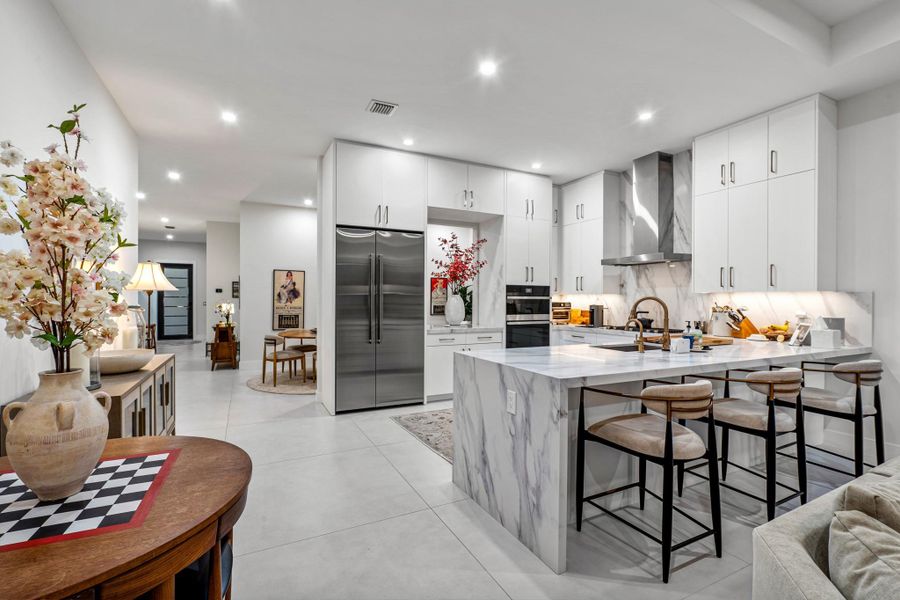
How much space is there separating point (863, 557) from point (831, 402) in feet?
7.82

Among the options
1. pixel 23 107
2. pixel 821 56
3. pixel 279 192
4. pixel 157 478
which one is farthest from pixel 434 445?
pixel 279 192

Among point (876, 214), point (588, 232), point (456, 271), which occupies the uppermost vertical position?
point (588, 232)

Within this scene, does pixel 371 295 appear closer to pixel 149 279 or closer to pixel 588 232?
pixel 149 279

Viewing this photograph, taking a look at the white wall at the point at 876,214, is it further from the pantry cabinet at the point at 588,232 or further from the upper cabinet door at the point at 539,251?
the upper cabinet door at the point at 539,251

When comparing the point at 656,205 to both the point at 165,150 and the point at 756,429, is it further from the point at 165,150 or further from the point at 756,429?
the point at 165,150

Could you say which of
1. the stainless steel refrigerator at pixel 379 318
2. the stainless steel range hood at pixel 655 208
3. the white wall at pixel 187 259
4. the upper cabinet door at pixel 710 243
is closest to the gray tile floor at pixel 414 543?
the stainless steel refrigerator at pixel 379 318

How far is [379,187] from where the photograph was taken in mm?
4797

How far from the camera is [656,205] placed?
505 centimetres

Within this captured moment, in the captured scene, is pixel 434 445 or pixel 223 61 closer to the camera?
pixel 223 61

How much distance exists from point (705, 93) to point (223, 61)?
379 cm

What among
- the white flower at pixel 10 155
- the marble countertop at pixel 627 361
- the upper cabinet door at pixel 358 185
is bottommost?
the marble countertop at pixel 627 361

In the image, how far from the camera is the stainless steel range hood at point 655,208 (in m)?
5.04

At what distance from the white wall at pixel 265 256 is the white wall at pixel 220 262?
173 centimetres

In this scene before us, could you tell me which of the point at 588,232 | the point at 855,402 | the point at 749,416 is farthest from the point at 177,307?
the point at 855,402
